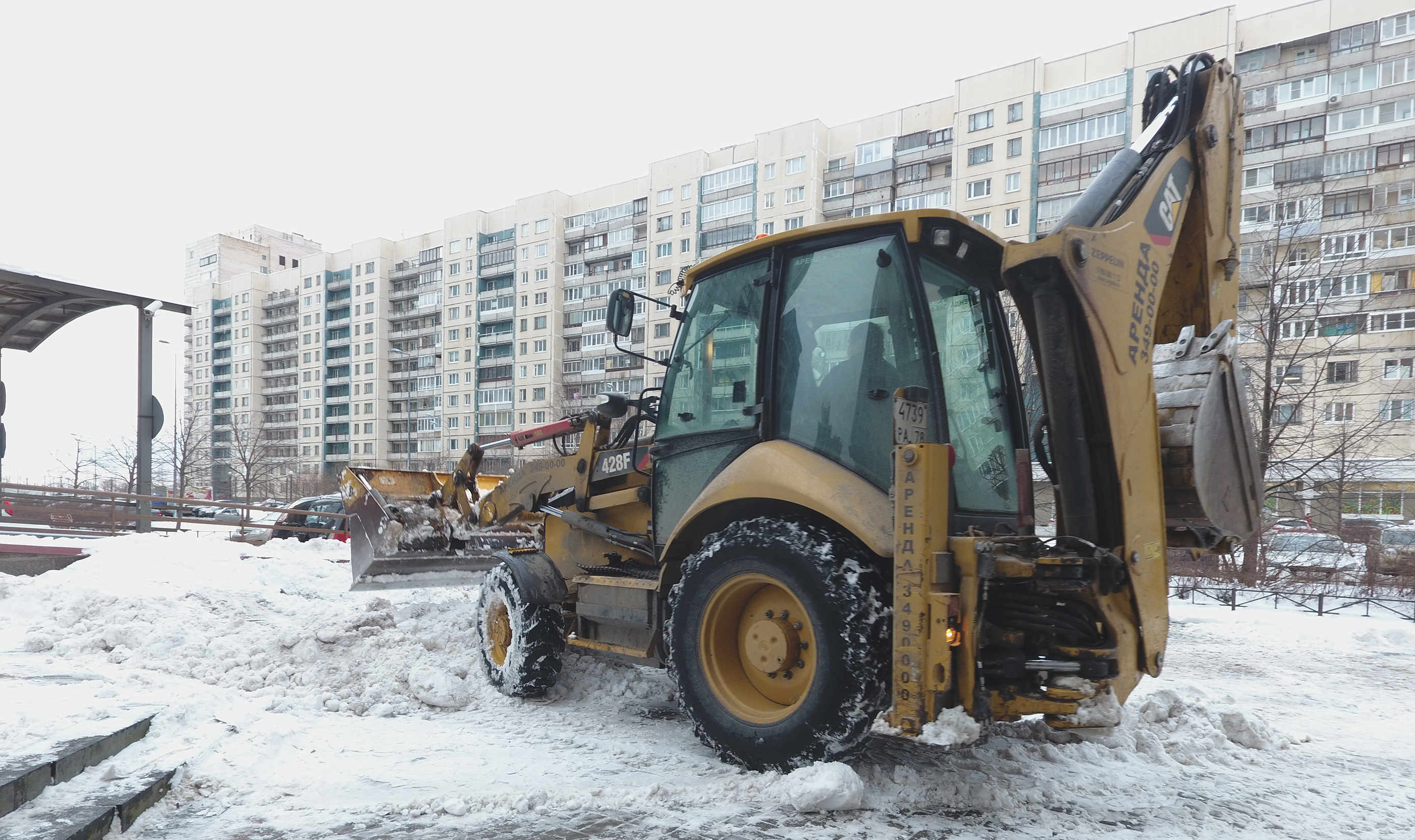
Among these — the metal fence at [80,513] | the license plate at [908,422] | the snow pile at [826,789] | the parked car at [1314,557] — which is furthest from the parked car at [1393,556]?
the metal fence at [80,513]

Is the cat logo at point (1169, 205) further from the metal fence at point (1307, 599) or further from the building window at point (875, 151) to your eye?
the building window at point (875, 151)

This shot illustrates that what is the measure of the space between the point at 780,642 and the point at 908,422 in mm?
1240

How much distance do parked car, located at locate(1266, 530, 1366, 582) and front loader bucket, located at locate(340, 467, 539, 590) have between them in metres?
12.0

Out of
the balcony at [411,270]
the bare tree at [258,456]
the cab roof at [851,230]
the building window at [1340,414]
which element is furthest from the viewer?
the balcony at [411,270]

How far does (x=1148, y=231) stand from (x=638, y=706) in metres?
4.13

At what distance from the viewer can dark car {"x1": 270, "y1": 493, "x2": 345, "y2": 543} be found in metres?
17.2

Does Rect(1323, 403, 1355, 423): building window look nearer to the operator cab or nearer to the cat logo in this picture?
the cat logo

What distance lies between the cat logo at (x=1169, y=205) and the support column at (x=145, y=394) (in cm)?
1085

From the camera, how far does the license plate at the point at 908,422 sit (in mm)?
3625

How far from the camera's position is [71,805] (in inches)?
129

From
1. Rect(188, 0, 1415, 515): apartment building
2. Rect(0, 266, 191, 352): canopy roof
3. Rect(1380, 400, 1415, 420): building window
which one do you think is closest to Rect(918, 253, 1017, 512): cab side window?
Rect(0, 266, 191, 352): canopy roof

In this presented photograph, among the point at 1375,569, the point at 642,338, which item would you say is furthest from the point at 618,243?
the point at 1375,569

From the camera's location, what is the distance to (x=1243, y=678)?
22.9 ft

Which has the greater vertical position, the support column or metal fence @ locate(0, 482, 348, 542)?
the support column
